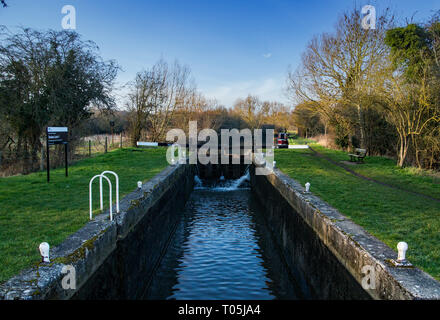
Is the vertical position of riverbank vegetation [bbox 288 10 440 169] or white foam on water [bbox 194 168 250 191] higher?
riverbank vegetation [bbox 288 10 440 169]

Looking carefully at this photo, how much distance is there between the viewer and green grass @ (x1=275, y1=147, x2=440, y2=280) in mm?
4062

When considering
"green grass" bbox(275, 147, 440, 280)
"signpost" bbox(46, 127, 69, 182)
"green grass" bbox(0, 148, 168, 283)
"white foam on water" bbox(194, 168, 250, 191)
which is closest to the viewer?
"green grass" bbox(0, 148, 168, 283)

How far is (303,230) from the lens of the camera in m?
5.92

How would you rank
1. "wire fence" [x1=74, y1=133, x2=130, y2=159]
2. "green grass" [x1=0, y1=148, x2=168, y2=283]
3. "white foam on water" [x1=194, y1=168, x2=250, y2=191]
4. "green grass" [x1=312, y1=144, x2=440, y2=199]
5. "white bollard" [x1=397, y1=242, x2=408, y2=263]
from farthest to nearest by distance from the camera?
1. "wire fence" [x1=74, y1=133, x2=130, y2=159]
2. "white foam on water" [x1=194, y1=168, x2=250, y2=191]
3. "green grass" [x1=312, y1=144, x2=440, y2=199]
4. "green grass" [x1=0, y1=148, x2=168, y2=283]
5. "white bollard" [x1=397, y1=242, x2=408, y2=263]

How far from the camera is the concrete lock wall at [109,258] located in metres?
2.79

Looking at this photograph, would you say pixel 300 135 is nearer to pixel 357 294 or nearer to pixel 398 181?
pixel 398 181

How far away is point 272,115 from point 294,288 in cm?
3958

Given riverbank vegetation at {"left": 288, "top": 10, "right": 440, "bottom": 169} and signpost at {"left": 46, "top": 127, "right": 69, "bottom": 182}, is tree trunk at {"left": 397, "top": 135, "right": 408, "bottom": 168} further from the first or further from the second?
signpost at {"left": 46, "top": 127, "right": 69, "bottom": 182}

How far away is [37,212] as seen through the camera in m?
5.71

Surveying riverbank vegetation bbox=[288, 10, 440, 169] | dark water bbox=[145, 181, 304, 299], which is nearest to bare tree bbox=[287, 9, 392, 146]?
riverbank vegetation bbox=[288, 10, 440, 169]

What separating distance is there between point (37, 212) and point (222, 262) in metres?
3.41

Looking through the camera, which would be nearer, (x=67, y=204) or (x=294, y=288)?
(x=294, y=288)

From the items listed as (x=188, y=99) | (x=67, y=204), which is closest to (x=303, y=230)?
(x=67, y=204)

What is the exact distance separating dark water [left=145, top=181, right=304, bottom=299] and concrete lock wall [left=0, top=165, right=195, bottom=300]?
1.56ft
